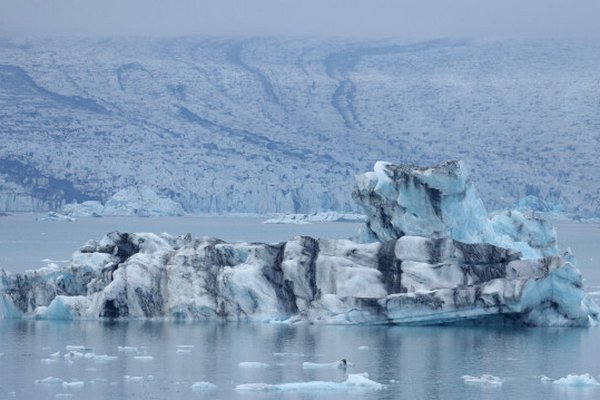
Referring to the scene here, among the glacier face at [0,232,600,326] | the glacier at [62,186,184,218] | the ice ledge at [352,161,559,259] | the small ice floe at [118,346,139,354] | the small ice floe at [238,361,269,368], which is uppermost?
the glacier at [62,186,184,218]

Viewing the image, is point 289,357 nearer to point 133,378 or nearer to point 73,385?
point 133,378

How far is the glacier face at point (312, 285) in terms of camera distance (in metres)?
24.3

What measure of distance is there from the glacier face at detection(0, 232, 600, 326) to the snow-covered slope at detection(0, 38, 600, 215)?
46.9m

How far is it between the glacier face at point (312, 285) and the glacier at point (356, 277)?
0.06 feet

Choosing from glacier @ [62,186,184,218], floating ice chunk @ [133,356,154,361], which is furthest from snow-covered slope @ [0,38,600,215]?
floating ice chunk @ [133,356,154,361]

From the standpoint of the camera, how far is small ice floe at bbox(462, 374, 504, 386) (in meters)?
20.1

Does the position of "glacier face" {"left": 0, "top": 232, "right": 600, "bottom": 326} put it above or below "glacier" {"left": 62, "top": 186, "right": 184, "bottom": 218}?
below

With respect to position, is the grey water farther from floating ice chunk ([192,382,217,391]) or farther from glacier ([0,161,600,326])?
glacier ([0,161,600,326])

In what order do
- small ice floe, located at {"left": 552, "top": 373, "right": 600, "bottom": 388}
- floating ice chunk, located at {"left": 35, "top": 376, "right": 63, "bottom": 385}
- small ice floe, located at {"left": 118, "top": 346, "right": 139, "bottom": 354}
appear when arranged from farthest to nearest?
small ice floe, located at {"left": 118, "top": 346, "right": 139, "bottom": 354}
small ice floe, located at {"left": 552, "top": 373, "right": 600, "bottom": 388}
floating ice chunk, located at {"left": 35, "top": 376, "right": 63, "bottom": 385}

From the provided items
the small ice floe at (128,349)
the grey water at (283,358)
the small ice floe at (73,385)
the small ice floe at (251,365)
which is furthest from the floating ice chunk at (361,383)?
the small ice floe at (128,349)

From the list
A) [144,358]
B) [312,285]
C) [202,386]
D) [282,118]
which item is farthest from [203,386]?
[282,118]

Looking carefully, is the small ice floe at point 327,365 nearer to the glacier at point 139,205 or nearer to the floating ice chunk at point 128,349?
the floating ice chunk at point 128,349

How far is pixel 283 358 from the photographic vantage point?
2214 centimetres

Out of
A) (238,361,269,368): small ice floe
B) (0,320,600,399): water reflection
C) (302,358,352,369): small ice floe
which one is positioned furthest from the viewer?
(238,361,269,368): small ice floe
